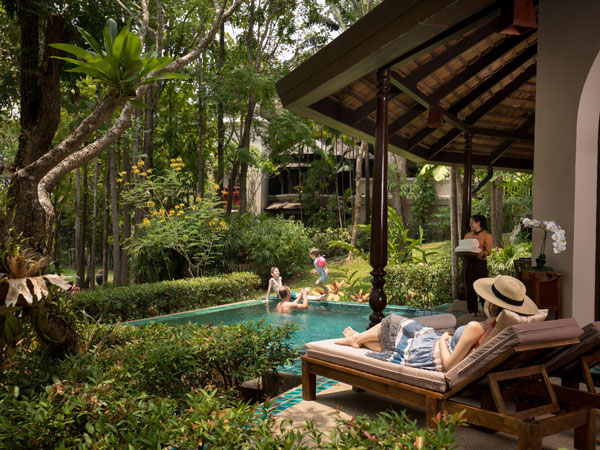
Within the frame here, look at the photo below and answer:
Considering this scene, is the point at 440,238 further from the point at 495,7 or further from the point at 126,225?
the point at 495,7

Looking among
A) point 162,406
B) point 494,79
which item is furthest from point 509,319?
point 494,79

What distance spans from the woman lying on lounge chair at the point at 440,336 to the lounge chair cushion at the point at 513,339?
0.24 m

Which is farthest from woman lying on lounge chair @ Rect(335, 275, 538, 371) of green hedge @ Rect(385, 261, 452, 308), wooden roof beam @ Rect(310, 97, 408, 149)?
green hedge @ Rect(385, 261, 452, 308)

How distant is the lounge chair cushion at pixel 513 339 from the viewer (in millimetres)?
2963

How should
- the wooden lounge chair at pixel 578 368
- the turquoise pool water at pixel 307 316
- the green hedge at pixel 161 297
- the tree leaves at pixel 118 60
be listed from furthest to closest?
the turquoise pool water at pixel 307 316 → the green hedge at pixel 161 297 → the wooden lounge chair at pixel 578 368 → the tree leaves at pixel 118 60

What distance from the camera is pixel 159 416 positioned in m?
2.53

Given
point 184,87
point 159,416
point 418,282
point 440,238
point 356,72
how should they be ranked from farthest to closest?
point 440,238 → point 184,87 → point 418,282 → point 356,72 → point 159,416

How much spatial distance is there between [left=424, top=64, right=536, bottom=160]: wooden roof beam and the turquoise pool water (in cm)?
328

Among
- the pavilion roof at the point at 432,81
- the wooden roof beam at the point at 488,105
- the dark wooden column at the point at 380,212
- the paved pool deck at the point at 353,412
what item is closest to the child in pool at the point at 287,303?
the pavilion roof at the point at 432,81

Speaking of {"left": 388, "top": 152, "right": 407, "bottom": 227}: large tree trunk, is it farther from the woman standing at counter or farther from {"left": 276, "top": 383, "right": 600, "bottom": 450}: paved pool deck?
{"left": 276, "top": 383, "right": 600, "bottom": 450}: paved pool deck

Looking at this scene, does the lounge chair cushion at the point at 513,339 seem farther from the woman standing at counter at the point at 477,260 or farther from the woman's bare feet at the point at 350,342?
the woman standing at counter at the point at 477,260

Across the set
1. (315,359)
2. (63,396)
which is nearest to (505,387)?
(315,359)

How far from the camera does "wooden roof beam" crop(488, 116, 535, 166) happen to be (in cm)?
1015

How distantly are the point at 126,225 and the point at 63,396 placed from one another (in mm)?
13703
